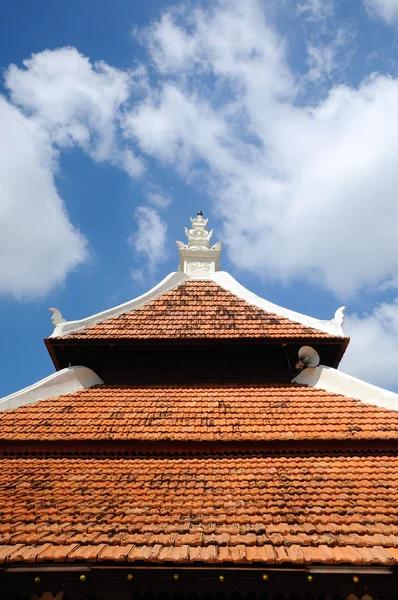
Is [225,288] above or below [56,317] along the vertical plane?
above

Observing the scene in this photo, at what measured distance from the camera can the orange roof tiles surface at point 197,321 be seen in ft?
22.3

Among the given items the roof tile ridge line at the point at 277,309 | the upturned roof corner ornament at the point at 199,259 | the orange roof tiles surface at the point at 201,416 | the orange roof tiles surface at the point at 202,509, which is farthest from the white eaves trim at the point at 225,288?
the orange roof tiles surface at the point at 202,509

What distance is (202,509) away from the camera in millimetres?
3709

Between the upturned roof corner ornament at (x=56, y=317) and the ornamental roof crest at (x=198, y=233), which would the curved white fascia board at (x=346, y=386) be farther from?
the ornamental roof crest at (x=198, y=233)

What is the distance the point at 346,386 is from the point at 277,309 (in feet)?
6.93

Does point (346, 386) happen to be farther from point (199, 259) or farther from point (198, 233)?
point (198, 233)

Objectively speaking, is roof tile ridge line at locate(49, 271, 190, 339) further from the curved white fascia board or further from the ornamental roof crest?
the curved white fascia board

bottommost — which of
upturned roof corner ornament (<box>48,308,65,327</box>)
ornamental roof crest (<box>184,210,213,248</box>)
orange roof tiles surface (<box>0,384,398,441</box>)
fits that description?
orange roof tiles surface (<box>0,384,398,441</box>)

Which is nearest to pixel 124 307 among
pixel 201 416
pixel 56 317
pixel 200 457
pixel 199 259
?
pixel 56 317

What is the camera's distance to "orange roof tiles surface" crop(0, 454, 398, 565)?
123 inches

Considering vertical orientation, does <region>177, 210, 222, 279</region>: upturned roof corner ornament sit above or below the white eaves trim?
above

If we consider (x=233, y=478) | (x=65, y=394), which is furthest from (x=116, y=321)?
(x=233, y=478)

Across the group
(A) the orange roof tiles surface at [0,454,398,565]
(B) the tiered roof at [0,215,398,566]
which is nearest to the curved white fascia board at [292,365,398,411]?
(B) the tiered roof at [0,215,398,566]

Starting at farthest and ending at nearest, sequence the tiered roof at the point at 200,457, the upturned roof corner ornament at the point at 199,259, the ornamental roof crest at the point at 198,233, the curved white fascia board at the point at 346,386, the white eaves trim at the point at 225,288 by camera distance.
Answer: the ornamental roof crest at the point at 198,233 → the upturned roof corner ornament at the point at 199,259 → the white eaves trim at the point at 225,288 → the curved white fascia board at the point at 346,386 → the tiered roof at the point at 200,457
